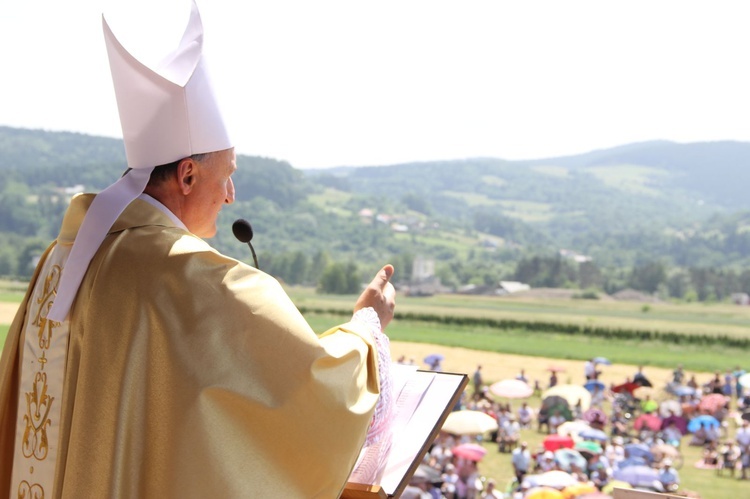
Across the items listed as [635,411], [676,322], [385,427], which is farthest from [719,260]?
[385,427]

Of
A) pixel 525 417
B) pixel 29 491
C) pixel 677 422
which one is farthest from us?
pixel 525 417

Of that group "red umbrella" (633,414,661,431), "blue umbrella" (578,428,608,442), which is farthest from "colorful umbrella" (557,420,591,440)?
"red umbrella" (633,414,661,431)

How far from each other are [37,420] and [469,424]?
13.9m

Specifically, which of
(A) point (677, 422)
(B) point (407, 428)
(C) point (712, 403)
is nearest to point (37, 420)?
(B) point (407, 428)

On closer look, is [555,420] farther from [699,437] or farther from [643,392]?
[643,392]

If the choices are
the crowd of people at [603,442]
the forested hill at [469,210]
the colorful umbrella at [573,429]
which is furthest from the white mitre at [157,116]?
the forested hill at [469,210]

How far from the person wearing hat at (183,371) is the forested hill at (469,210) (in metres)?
52.7

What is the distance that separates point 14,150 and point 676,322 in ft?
214

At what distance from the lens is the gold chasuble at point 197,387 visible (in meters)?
1.88

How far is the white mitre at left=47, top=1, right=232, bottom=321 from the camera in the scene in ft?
6.69

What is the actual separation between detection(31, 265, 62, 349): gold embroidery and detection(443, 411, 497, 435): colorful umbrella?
1351 cm

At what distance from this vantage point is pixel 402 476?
6.59ft

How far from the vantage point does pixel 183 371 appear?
188 centimetres

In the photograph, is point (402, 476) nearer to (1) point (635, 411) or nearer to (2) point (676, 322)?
(1) point (635, 411)
